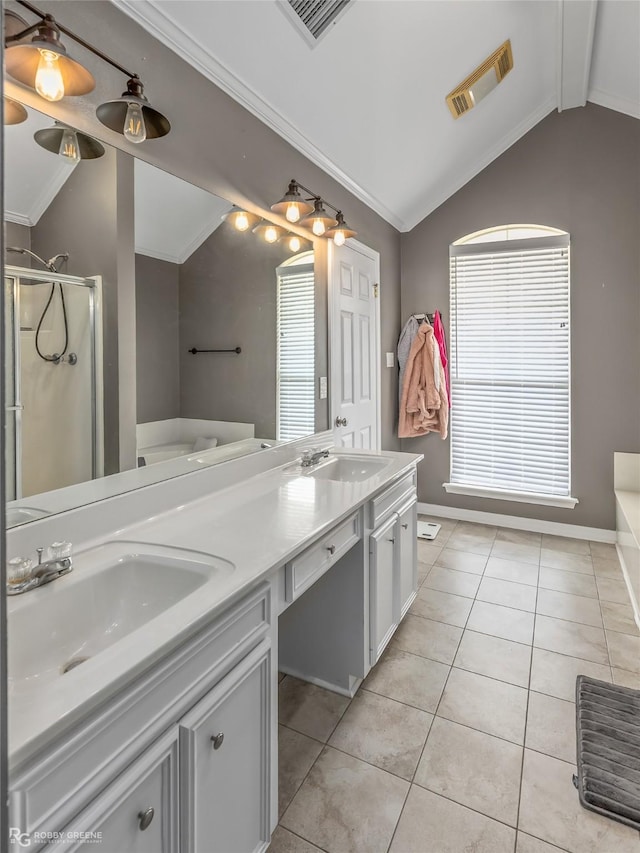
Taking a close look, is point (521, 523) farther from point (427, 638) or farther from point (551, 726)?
point (551, 726)

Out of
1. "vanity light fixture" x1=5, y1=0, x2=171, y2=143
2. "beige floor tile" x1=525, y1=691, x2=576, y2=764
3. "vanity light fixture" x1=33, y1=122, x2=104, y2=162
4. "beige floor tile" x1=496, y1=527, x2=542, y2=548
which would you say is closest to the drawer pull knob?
"beige floor tile" x1=525, y1=691, x2=576, y2=764

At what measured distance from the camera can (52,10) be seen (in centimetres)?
132

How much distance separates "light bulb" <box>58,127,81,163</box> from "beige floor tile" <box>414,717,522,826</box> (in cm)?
223

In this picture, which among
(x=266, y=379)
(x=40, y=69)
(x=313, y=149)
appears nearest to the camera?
(x=40, y=69)

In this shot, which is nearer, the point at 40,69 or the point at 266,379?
the point at 40,69

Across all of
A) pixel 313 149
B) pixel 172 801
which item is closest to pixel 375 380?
pixel 313 149

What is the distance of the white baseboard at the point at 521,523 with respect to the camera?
370cm

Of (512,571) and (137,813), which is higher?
(137,813)

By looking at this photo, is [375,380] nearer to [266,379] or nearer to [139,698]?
[266,379]

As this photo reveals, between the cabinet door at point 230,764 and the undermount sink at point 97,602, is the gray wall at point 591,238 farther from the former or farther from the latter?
the undermount sink at point 97,602

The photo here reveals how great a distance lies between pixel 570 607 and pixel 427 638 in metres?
0.93

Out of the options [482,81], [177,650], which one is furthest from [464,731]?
[482,81]

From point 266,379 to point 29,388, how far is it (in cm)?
118

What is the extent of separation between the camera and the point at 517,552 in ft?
11.5
